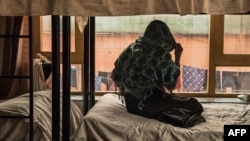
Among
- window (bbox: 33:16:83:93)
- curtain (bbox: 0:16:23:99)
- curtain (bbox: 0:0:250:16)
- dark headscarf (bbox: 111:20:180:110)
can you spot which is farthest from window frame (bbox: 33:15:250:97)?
curtain (bbox: 0:0:250:16)

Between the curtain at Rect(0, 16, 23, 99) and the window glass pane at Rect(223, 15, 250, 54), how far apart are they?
2.22 meters

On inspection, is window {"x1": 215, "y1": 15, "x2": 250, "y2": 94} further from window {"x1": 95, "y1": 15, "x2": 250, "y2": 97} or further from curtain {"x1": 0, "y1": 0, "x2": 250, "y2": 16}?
curtain {"x1": 0, "y1": 0, "x2": 250, "y2": 16}

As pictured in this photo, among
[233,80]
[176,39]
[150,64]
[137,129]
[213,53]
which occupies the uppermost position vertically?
[176,39]

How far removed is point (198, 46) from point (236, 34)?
44cm

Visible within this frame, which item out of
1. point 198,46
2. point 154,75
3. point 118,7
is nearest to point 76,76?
point 198,46

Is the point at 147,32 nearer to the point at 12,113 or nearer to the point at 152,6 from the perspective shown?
the point at 152,6

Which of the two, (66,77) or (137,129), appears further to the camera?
(137,129)

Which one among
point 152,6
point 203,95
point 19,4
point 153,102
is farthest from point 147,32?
point 203,95

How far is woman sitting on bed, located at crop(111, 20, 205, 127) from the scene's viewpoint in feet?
10.1

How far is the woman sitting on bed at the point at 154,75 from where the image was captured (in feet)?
10.1

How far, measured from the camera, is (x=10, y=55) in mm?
3975

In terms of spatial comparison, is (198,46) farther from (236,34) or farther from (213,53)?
(236,34)

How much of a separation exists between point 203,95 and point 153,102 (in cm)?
141

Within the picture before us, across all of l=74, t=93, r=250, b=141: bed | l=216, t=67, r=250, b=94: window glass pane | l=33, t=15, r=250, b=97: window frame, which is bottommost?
l=74, t=93, r=250, b=141: bed
